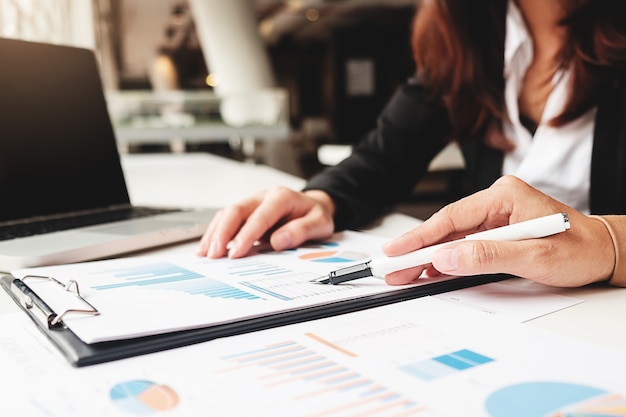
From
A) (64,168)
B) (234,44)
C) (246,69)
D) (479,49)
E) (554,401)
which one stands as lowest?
(554,401)

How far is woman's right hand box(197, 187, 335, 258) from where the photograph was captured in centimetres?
59

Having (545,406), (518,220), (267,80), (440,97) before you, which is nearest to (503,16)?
(440,97)

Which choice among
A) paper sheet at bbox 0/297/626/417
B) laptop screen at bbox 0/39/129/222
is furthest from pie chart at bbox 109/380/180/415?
laptop screen at bbox 0/39/129/222

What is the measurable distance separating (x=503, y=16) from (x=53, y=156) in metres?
0.77

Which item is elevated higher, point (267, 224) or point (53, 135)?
point (53, 135)

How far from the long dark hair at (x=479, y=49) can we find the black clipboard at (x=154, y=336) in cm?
53

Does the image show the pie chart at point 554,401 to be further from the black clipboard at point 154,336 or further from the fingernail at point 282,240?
the fingernail at point 282,240

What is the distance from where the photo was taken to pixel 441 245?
44 centimetres

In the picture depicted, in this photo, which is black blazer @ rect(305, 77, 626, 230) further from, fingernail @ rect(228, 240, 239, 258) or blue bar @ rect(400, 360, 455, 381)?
blue bar @ rect(400, 360, 455, 381)

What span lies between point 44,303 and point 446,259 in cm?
29

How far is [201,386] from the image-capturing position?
0.30 meters

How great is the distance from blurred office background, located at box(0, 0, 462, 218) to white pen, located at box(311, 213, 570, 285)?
0.83 feet

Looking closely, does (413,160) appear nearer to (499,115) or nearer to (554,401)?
(499,115)

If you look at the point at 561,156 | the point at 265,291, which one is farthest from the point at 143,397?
the point at 561,156
